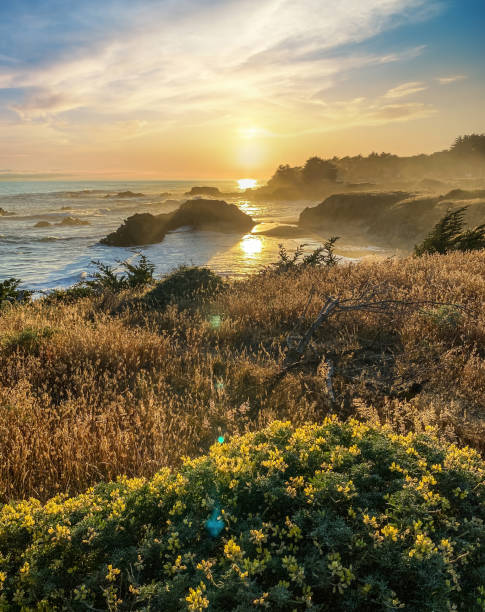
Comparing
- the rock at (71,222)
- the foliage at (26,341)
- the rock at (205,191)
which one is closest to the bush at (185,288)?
the foliage at (26,341)

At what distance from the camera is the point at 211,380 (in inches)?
188

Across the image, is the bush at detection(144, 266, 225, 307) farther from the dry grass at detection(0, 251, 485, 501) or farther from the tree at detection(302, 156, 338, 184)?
the tree at detection(302, 156, 338, 184)

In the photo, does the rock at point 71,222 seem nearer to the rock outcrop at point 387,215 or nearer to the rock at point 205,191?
the rock outcrop at point 387,215

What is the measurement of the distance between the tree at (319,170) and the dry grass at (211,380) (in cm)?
6991

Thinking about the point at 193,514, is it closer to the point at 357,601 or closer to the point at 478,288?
the point at 357,601

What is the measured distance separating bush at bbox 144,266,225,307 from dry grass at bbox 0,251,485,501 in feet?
5.32

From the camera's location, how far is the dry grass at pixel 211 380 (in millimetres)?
3375

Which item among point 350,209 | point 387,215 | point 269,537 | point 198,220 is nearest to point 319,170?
point 350,209

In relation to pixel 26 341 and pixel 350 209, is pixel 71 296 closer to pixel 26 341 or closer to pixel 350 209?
pixel 26 341

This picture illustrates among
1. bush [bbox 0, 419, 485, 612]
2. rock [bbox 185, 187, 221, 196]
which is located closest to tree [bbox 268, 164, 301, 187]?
rock [bbox 185, 187, 221, 196]

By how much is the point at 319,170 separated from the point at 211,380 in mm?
75752

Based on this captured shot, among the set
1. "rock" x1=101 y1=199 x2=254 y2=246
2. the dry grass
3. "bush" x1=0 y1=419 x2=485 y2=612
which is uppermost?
"rock" x1=101 y1=199 x2=254 y2=246

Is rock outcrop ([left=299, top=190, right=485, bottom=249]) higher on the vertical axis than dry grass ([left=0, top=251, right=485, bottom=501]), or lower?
higher

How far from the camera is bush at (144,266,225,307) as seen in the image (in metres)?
10.2
